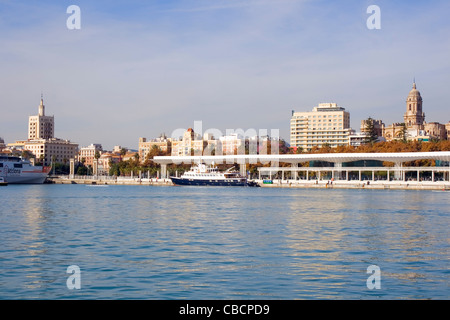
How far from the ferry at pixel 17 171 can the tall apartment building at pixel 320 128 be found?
80.9 m

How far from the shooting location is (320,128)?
169 m

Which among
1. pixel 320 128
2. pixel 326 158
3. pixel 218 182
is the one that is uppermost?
pixel 320 128

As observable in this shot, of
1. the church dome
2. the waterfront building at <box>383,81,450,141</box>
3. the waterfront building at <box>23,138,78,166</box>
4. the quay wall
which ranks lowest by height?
the quay wall

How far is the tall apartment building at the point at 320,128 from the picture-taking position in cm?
16750

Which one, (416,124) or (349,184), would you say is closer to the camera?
(349,184)

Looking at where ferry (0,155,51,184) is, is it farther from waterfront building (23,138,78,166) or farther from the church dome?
the church dome

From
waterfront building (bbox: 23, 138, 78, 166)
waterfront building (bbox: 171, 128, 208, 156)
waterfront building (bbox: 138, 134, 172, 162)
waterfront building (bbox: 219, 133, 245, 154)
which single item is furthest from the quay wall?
waterfront building (bbox: 23, 138, 78, 166)

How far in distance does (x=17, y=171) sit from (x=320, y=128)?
90.8 metres

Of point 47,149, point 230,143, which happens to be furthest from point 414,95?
point 47,149

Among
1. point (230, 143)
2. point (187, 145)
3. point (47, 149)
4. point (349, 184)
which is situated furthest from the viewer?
point (47, 149)

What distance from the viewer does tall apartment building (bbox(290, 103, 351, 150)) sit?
16750cm

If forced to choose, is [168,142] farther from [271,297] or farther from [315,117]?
[271,297]

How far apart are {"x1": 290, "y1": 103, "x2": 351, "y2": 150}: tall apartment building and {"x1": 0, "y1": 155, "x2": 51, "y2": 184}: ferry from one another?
80.9 meters

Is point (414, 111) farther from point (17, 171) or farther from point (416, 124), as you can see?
point (17, 171)
